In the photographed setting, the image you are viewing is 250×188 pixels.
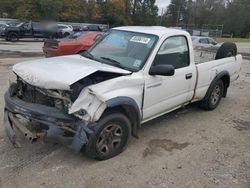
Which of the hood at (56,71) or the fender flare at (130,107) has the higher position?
the hood at (56,71)

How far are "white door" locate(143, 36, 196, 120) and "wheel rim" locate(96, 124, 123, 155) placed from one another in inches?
24.6

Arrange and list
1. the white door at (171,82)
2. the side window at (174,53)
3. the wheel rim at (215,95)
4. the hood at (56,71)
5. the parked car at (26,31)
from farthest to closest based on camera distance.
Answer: the parked car at (26,31) → the wheel rim at (215,95) → the side window at (174,53) → the white door at (171,82) → the hood at (56,71)

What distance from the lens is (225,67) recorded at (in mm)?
6754

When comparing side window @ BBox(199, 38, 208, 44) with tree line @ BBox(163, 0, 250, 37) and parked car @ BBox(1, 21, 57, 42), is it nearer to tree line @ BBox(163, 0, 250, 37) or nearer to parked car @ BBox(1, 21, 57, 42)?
parked car @ BBox(1, 21, 57, 42)

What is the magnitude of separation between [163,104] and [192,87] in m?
0.90

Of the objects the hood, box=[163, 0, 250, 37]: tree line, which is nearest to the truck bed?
the hood

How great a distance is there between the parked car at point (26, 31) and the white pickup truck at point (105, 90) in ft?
74.5

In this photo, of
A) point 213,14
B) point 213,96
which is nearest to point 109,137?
point 213,96

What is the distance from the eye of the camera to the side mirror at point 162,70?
14.7ft


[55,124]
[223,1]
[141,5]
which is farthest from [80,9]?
[55,124]

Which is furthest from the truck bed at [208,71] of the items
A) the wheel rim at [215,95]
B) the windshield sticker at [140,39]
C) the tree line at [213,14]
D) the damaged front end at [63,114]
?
the tree line at [213,14]

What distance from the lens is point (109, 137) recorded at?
167 inches

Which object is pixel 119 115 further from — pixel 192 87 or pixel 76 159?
pixel 192 87

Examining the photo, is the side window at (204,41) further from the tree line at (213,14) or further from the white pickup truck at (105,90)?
the tree line at (213,14)
